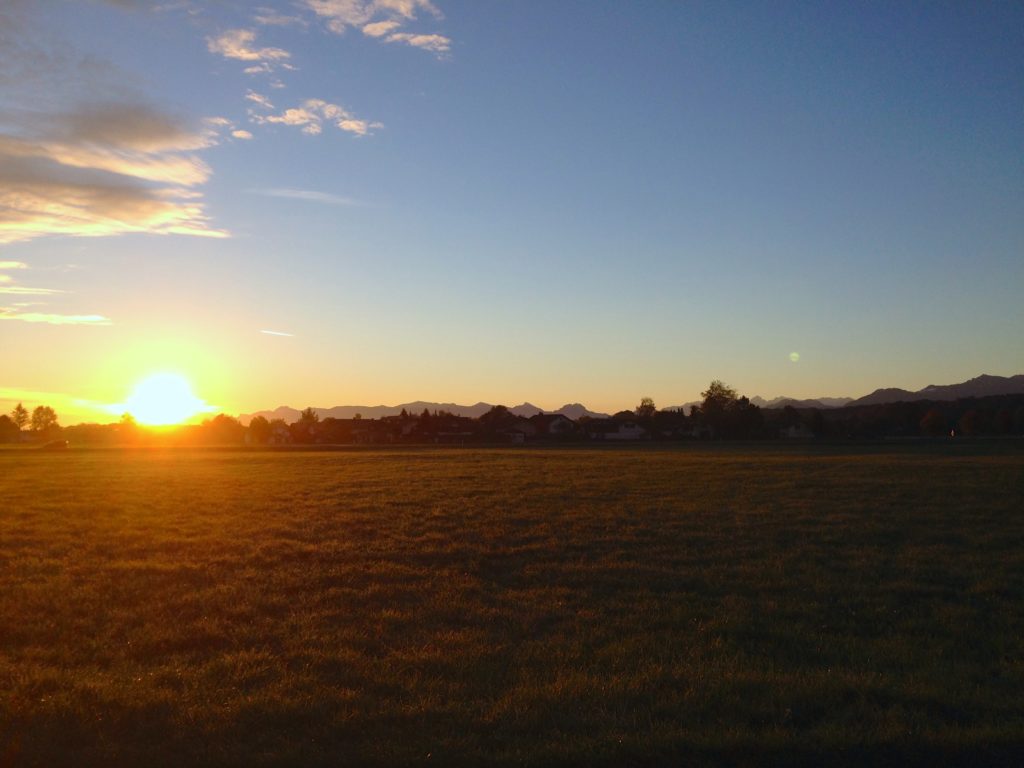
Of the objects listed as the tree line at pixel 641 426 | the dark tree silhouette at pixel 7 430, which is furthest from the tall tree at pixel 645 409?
the dark tree silhouette at pixel 7 430

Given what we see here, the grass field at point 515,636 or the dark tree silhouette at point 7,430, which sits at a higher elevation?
the dark tree silhouette at point 7,430

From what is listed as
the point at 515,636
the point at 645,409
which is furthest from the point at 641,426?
the point at 515,636

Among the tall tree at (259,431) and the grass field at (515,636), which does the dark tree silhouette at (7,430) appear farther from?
the grass field at (515,636)

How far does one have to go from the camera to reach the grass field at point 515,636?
7.42 metres

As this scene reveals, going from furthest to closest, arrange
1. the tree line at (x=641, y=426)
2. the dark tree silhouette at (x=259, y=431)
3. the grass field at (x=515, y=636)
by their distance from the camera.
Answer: the dark tree silhouette at (x=259, y=431) < the tree line at (x=641, y=426) < the grass field at (x=515, y=636)

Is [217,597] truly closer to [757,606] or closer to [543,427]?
[757,606]

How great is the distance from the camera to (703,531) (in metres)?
20.4

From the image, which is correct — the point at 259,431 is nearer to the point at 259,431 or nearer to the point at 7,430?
the point at 259,431

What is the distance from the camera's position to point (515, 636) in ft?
37.0

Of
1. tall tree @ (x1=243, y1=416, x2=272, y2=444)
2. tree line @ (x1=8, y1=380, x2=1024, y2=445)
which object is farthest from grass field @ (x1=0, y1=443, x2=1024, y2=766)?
tall tree @ (x1=243, y1=416, x2=272, y2=444)

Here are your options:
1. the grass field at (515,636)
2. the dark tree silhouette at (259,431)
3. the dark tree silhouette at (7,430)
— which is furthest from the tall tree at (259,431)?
the grass field at (515,636)

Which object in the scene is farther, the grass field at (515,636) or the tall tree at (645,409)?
the tall tree at (645,409)

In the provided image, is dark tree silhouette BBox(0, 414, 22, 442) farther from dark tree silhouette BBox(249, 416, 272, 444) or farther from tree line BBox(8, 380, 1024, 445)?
dark tree silhouette BBox(249, 416, 272, 444)

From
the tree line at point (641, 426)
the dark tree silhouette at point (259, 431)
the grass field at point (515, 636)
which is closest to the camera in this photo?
the grass field at point (515, 636)
